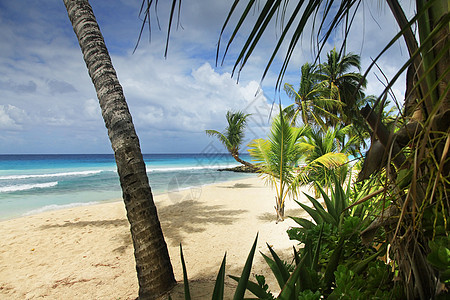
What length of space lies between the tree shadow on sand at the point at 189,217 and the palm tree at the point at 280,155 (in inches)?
74.2

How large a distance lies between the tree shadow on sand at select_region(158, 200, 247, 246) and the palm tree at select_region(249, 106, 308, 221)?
1.89 meters

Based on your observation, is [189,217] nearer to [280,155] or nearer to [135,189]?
[280,155]

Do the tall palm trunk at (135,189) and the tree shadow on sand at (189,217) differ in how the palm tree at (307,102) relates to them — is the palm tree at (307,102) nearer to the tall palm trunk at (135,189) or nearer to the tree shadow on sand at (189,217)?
the tree shadow on sand at (189,217)

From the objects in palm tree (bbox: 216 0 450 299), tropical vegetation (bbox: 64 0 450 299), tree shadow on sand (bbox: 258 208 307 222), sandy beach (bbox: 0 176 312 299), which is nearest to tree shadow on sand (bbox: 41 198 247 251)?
sandy beach (bbox: 0 176 312 299)

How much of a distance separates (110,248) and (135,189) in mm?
3598

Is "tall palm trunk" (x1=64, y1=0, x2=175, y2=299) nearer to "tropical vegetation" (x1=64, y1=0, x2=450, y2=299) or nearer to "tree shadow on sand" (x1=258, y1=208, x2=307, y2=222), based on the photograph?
"tropical vegetation" (x1=64, y1=0, x2=450, y2=299)

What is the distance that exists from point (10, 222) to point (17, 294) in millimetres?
5684

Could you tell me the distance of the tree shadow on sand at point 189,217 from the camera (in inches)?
272

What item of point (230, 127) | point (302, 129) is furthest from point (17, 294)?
point (230, 127)

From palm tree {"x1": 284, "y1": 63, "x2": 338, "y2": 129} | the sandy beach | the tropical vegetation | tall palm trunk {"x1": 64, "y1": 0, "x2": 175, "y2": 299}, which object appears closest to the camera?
the tropical vegetation

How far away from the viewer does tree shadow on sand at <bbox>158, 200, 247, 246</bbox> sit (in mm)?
6918

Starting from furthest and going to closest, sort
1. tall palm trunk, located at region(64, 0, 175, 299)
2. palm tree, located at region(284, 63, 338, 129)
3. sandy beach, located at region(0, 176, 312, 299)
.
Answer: palm tree, located at region(284, 63, 338, 129), sandy beach, located at region(0, 176, 312, 299), tall palm trunk, located at region(64, 0, 175, 299)

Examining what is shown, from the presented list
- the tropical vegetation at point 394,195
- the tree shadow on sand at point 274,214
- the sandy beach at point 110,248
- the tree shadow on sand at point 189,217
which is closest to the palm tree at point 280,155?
the tree shadow on sand at point 274,214

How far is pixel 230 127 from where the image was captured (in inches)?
945
